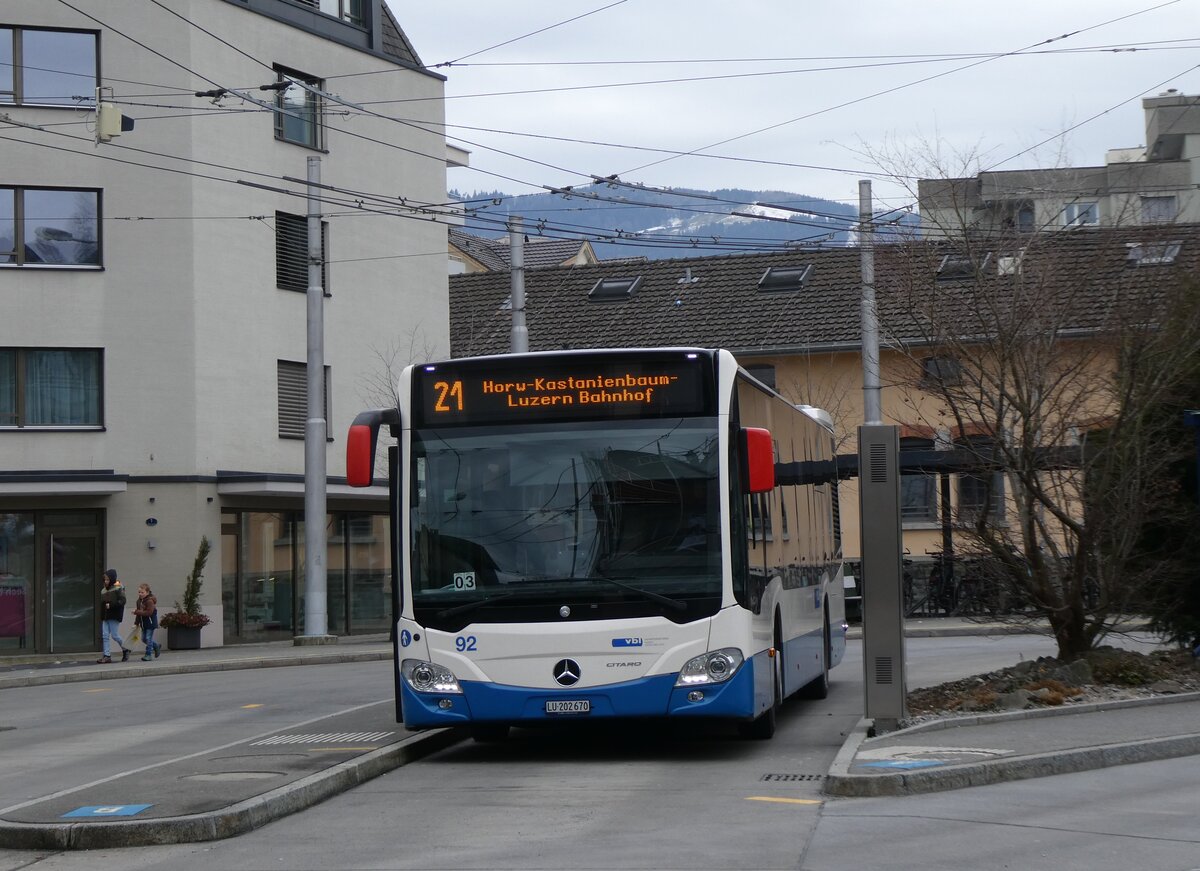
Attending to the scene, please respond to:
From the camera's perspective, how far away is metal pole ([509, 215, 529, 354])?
29812 millimetres

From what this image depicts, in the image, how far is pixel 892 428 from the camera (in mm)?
Result: 13703

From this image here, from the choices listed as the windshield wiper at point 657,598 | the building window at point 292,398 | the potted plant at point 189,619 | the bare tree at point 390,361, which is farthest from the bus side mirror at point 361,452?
the bare tree at point 390,361

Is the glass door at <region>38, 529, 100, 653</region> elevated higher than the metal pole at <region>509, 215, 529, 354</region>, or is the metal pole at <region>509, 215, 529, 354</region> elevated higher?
the metal pole at <region>509, 215, 529, 354</region>

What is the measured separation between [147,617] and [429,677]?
64.6 ft

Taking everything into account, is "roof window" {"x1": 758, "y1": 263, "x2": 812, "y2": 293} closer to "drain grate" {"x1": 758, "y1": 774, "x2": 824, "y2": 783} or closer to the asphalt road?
the asphalt road

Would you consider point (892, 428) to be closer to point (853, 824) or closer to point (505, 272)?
point (853, 824)

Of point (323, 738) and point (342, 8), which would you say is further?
point (342, 8)

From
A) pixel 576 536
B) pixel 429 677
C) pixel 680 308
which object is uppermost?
pixel 680 308

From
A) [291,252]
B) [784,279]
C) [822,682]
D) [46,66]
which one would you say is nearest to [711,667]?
[822,682]

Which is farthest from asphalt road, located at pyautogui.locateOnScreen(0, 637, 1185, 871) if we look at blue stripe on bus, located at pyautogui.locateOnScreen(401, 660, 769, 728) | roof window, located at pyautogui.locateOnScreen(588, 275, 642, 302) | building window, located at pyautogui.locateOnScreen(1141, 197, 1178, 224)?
roof window, located at pyautogui.locateOnScreen(588, 275, 642, 302)

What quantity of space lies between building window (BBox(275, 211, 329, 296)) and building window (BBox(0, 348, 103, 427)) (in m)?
4.62

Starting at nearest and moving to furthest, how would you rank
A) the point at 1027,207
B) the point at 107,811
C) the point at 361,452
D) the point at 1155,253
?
the point at 107,811 → the point at 361,452 → the point at 1155,253 → the point at 1027,207

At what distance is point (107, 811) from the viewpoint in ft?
33.7

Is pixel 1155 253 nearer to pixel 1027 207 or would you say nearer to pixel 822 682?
pixel 1027 207
